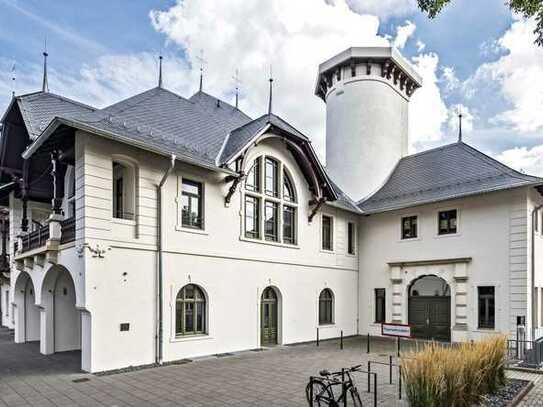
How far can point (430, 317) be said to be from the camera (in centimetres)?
1802

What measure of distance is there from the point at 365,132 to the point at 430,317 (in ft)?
31.9

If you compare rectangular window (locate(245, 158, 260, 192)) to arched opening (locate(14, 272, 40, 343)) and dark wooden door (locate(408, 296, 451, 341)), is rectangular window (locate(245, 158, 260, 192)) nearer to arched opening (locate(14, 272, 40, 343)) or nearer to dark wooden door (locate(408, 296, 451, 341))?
dark wooden door (locate(408, 296, 451, 341))

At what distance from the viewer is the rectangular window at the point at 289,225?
17.0m

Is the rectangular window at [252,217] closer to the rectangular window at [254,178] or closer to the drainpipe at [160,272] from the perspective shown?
the rectangular window at [254,178]

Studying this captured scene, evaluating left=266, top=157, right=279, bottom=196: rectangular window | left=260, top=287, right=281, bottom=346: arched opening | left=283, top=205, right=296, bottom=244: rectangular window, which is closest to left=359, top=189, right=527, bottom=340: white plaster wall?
left=283, top=205, right=296, bottom=244: rectangular window

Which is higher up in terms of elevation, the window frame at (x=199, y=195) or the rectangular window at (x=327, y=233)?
the window frame at (x=199, y=195)

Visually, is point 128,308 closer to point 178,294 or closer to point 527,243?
point 178,294

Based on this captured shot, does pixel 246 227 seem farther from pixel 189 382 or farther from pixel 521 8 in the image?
pixel 521 8

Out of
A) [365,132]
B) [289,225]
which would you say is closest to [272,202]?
[289,225]

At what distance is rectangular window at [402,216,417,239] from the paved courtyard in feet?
22.3

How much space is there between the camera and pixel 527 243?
50.4 ft

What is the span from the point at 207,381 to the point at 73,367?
163 inches

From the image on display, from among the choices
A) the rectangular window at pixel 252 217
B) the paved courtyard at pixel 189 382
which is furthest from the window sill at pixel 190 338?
the rectangular window at pixel 252 217

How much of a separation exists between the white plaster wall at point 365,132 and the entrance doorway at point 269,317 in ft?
26.8
